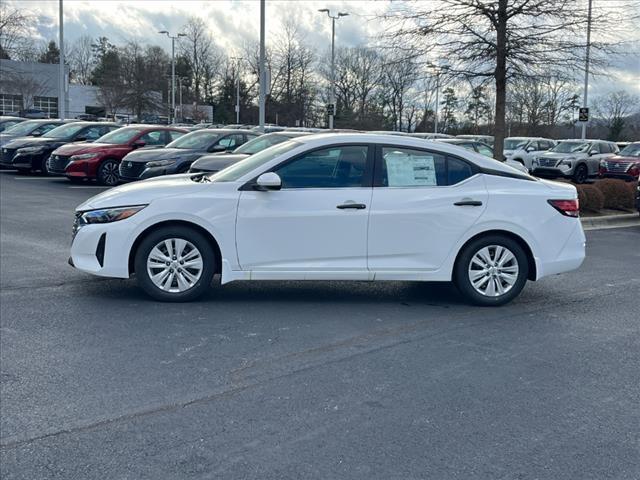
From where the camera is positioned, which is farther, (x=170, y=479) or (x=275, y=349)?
(x=275, y=349)

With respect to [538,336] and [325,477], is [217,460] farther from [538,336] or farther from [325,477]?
[538,336]

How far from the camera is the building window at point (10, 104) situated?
73.5 m

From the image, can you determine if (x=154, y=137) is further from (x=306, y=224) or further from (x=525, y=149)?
(x=525, y=149)

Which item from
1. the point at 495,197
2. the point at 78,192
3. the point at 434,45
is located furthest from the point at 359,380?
the point at 78,192

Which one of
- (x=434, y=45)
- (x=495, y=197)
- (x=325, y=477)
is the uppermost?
(x=434, y=45)

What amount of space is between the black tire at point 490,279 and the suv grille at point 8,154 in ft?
59.4

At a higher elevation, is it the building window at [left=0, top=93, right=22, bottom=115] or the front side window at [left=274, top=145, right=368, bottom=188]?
the building window at [left=0, top=93, right=22, bottom=115]

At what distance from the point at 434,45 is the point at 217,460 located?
530 inches

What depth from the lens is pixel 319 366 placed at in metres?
5.63

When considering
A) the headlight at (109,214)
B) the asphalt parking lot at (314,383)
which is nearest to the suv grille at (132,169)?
the asphalt parking lot at (314,383)

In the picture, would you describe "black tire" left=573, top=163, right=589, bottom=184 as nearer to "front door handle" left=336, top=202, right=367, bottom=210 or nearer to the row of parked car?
the row of parked car

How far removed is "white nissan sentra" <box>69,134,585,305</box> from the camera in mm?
7344

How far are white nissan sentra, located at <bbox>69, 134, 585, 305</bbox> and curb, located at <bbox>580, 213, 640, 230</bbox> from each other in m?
8.43

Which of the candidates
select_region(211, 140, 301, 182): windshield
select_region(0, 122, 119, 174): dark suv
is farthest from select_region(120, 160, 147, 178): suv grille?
select_region(211, 140, 301, 182): windshield
